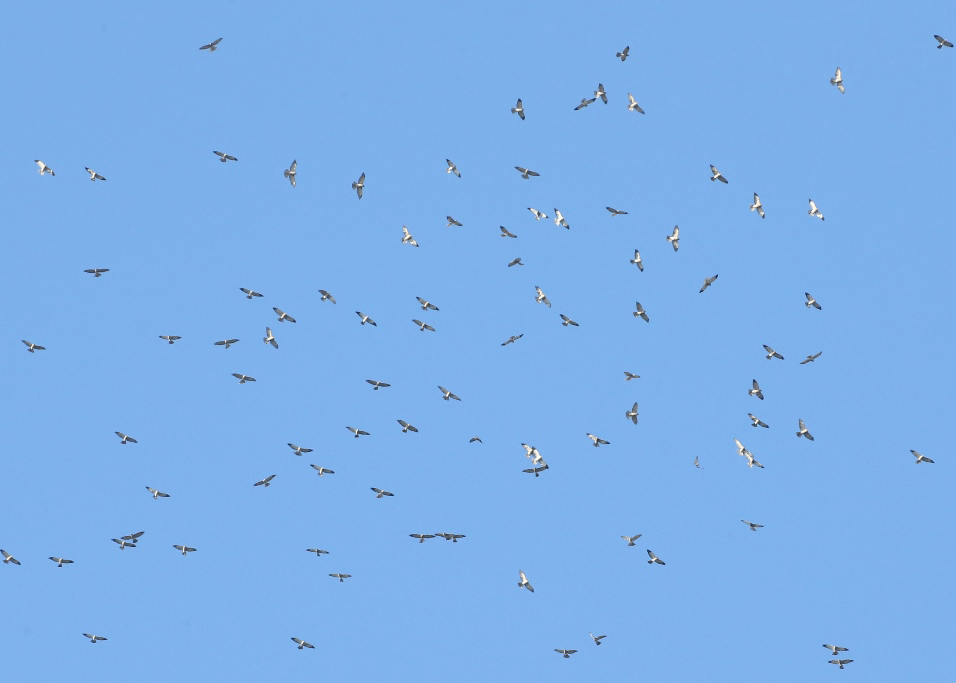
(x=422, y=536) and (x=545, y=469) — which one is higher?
(x=545, y=469)

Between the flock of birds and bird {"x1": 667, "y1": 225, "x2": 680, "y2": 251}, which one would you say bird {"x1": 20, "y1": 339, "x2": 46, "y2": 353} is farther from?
bird {"x1": 667, "y1": 225, "x2": 680, "y2": 251}

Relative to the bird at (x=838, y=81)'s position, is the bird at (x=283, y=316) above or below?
below

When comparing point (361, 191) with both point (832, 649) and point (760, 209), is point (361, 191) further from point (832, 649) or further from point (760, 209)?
point (832, 649)

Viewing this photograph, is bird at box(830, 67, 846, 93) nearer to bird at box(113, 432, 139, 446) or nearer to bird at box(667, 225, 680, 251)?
bird at box(667, 225, 680, 251)

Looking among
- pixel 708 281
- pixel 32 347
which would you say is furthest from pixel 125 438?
pixel 708 281

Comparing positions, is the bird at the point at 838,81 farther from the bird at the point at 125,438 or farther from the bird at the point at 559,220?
the bird at the point at 125,438

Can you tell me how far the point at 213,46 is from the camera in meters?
118

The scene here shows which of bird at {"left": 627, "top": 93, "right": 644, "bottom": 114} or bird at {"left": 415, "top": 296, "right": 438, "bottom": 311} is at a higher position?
bird at {"left": 627, "top": 93, "right": 644, "bottom": 114}

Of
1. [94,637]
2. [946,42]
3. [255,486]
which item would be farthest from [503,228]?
[94,637]

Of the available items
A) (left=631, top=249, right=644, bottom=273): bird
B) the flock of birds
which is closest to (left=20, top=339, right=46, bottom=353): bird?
the flock of birds

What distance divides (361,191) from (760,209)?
29172 mm

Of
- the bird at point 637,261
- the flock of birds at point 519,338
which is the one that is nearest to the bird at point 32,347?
the flock of birds at point 519,338

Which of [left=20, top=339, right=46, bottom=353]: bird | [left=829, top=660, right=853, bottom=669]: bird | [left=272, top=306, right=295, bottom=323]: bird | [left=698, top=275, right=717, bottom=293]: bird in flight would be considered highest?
[left=698, top=275, right=717, bottom=293]: bird in flight

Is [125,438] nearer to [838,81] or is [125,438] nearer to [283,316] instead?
[283,316]
